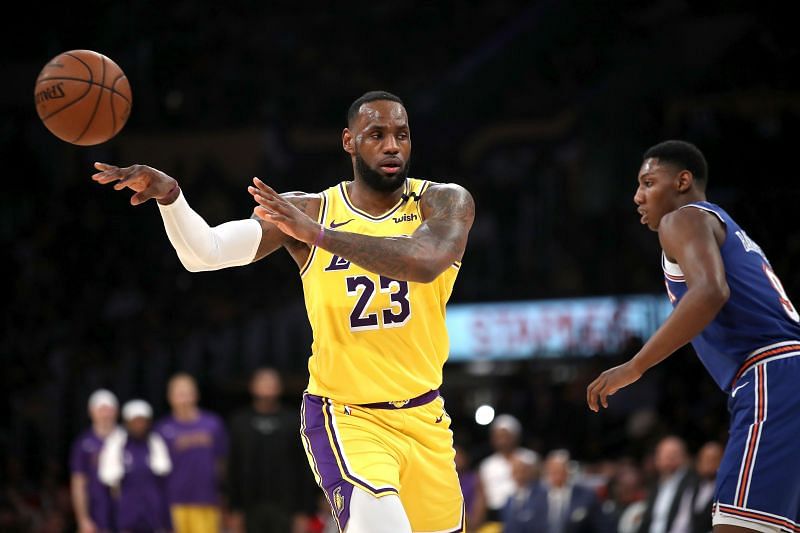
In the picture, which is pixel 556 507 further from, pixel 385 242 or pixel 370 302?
pixel 385 242

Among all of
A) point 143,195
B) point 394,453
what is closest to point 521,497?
point 394,453

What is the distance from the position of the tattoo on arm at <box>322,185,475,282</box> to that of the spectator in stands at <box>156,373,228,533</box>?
25.8ft

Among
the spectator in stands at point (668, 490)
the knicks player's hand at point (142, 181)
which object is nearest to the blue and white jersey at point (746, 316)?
the knicks player's hand at point (142, 181)

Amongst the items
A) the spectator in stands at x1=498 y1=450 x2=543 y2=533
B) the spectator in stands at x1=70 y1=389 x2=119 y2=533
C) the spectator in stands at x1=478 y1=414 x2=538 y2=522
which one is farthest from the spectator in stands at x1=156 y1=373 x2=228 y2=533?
the spectator in stands at x1=498 y1=450 x2=543 y2=533

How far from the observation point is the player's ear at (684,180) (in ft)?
16.2

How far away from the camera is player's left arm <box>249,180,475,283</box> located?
463 cm

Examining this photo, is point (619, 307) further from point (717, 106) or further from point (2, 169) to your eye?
point (2, 169)

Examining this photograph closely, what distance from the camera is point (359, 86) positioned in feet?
71.6

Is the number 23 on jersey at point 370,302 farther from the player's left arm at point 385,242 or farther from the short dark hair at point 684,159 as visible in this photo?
the short dark hair at point 684,159

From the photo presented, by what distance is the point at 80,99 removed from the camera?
530 cm

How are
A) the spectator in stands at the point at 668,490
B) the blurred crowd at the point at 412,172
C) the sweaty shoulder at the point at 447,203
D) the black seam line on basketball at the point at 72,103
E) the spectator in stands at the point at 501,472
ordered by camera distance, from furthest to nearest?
the blurred crowd at the point at 412,172, the spectator in stands at the point at 501,472, the spectator in stands at the point at 668,490, the black seam line on basketball at the point at 72,103, the sweaty shoulder at the point at 447,203

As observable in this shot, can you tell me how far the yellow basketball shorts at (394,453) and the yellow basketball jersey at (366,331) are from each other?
7 centimetres

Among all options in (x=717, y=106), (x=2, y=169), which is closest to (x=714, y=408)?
(x=717, y=106)

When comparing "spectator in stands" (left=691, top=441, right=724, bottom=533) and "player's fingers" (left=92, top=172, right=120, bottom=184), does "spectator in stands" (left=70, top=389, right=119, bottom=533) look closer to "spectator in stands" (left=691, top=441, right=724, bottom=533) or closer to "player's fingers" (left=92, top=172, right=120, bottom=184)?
"spectator in stands" (left=691, top=441, right=724, bottom=533)
